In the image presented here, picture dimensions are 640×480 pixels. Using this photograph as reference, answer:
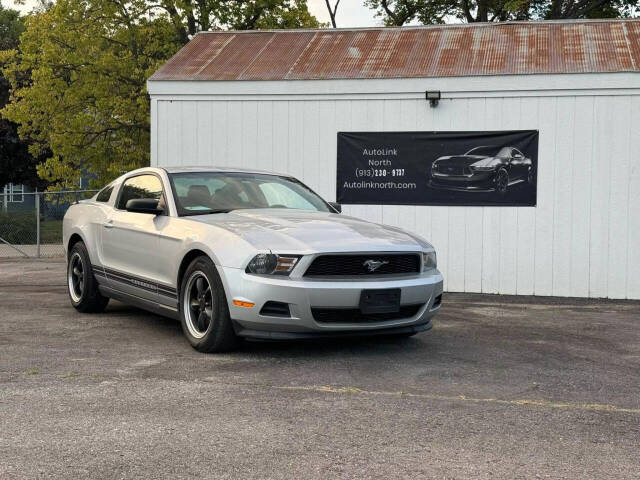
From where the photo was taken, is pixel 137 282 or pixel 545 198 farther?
pixel 545 198

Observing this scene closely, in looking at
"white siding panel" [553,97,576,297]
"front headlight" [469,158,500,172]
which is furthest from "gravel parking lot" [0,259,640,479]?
"front headlight" [469,158,500,172]

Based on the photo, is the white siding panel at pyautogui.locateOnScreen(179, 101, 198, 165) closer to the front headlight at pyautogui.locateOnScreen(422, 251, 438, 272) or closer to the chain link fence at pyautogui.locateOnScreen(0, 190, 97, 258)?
the front headlight at pyautogui.locateOnScreen(422, 251, 438, 272)

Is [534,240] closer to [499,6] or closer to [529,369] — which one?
[529,369]

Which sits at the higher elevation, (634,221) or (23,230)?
(634,221)

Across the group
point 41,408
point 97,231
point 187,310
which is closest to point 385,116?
point 97,231

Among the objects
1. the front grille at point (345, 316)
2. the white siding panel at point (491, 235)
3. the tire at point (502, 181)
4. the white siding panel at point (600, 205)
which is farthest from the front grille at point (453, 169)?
the front grille at point (345, 316)

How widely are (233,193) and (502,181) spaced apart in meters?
5.18

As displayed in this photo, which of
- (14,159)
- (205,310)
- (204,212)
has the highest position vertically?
(14,159)

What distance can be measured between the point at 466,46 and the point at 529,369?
7.63m

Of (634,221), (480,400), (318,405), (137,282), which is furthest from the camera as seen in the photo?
(634,221)

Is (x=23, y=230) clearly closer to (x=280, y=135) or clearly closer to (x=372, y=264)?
(x=280, y=135)

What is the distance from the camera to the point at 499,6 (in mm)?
29875

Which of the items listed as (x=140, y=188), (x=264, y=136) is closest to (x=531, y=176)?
(x=264, y=136)

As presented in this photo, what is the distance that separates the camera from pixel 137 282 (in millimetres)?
7289
